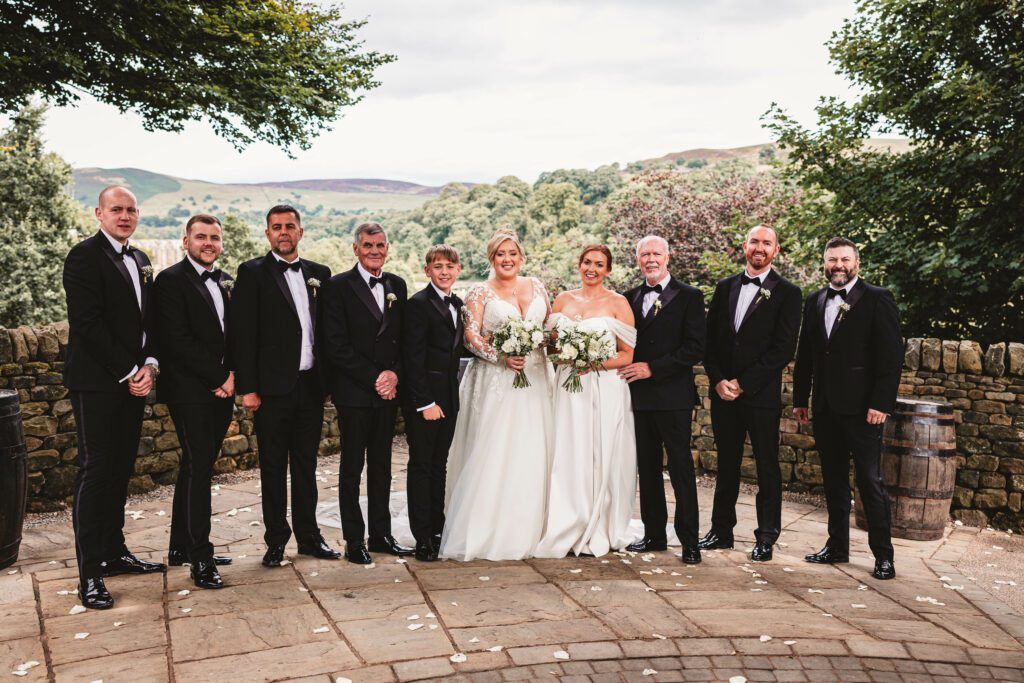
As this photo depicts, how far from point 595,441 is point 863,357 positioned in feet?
5.46

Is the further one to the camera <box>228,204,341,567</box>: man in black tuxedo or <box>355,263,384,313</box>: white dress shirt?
<box>355,263,384,313</box>: white dress shirt

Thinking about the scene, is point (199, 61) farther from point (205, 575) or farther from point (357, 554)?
point (205, 575)

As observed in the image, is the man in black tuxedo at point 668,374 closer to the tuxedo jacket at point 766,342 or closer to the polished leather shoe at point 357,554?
the tuxedo jacket at point 766,342

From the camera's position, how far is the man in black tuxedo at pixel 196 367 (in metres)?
4.00

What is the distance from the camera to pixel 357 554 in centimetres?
451

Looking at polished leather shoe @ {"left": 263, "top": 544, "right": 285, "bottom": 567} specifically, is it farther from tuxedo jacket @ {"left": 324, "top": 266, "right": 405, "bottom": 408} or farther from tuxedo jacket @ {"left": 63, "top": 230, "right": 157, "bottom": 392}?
tuxedo jacket @ {"left": 63, "top": 230, "right": 157, "bottom": 392}

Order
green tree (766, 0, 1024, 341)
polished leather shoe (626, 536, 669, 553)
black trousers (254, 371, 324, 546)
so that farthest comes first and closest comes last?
green tree (766, 0, 1024, 341)
polished leather shoe (626, 536, 669, 553)
black trousers (254, 371, 324, 546)

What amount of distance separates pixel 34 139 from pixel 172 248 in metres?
14.7

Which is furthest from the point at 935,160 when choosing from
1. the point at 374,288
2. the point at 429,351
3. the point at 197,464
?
the point at 197,464

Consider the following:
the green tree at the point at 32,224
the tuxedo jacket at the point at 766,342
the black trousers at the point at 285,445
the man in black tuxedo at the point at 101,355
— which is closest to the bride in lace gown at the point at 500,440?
the black trousers at the point at 285,445

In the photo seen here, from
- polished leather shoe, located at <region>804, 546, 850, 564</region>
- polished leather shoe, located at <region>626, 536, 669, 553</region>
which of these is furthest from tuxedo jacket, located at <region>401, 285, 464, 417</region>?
polished leather shoe, located at <region>804, 546, 850, 564</region>

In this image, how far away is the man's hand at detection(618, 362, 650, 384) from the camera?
4.83 meters

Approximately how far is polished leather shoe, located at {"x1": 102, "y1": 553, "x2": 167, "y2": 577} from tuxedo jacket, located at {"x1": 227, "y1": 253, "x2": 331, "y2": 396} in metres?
1.08

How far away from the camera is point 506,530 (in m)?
4.74
